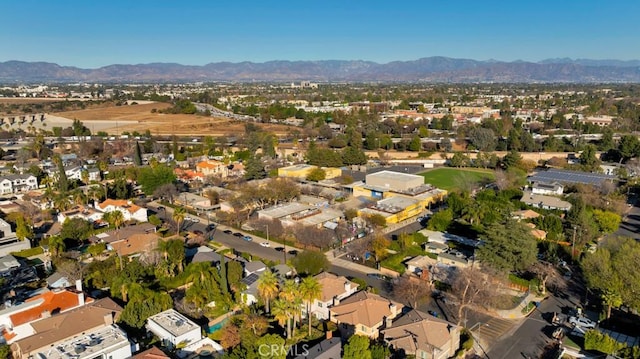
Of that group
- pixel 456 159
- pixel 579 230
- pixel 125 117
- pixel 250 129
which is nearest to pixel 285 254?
pixel 579 230

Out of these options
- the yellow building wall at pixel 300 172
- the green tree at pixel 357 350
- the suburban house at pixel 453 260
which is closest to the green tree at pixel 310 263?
the suburban house at pixel 453 260

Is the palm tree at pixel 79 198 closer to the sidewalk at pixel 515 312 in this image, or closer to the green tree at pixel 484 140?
the sidewalk at pixel 515 312

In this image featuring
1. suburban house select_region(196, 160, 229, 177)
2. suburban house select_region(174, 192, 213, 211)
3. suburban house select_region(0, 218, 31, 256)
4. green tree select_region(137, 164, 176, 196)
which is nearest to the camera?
suburban house select_region(0, 218, 31, 256)

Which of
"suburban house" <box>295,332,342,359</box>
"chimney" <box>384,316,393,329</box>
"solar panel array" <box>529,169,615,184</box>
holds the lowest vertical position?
"chimney" <box>384,316,393,329</box>

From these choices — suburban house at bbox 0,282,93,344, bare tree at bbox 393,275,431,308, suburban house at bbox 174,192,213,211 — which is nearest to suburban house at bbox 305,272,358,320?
bare tree at bbox 393,275,431,308

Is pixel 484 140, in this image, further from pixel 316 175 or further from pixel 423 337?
pixel 423 337

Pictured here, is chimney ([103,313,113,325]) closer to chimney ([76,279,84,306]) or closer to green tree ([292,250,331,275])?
chimney ([76,279,84,306])

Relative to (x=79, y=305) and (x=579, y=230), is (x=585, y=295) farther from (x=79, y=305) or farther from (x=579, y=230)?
(x=79, y=305)
